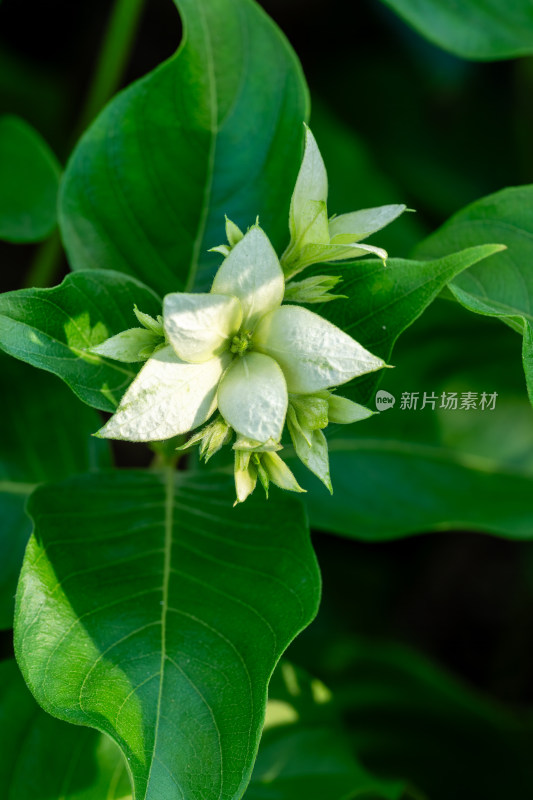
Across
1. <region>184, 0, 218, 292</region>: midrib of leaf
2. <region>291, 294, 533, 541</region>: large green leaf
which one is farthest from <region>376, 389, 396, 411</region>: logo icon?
<region>184, 0, 218, 292</region>: midrib of leaf

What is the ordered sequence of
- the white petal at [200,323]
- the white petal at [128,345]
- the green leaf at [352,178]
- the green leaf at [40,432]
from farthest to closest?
the green leaf at [352,178] < the green leaf at [40,432] < the white petal at [128,345] < the white petal at [200,323]

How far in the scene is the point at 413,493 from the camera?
4.95ft

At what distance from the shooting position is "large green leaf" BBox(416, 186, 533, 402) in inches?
45.3

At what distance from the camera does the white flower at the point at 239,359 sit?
80 cm

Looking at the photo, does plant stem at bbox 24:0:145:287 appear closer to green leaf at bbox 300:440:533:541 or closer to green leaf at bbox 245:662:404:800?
green leaf at bbox 300:440:533:541

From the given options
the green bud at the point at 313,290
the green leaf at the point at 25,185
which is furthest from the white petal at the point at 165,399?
the green leaf at the point at 25,185

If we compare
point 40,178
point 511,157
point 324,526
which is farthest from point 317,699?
point 511,157

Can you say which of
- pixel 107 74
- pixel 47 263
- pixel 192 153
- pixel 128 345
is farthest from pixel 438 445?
pixel 107 74

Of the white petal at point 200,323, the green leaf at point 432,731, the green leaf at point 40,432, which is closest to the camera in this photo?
the white petal at point 200,323

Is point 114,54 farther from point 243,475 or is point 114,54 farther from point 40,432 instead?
point 243,475

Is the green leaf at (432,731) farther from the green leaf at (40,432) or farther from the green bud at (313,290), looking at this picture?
the green bud at (313,290)

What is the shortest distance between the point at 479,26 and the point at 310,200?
2.90 ft

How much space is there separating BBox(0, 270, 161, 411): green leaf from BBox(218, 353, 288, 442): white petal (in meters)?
0.19

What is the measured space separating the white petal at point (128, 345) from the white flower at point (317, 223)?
198mm
